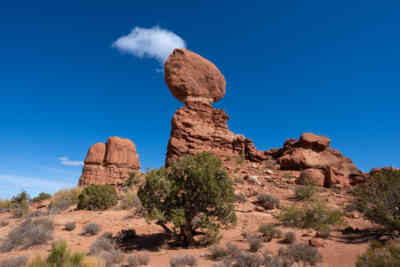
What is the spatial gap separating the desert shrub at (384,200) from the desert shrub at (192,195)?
528 centimetres

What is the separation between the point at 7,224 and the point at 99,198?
5.20 m

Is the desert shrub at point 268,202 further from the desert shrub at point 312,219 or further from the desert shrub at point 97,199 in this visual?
the desert shrub at point 97,199

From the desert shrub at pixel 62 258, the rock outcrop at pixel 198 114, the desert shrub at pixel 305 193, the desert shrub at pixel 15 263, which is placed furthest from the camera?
the rock outcrop at pixel 198 114

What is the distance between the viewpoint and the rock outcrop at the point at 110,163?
25328mm

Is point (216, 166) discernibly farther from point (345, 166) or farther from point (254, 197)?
point (345, 166)

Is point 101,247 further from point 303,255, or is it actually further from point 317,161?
point 317,161

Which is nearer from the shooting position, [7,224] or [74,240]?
[74,240]

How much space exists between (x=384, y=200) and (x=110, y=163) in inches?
931

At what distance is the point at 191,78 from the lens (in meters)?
25.1

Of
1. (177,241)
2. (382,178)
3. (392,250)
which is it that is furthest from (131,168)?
(392,250)

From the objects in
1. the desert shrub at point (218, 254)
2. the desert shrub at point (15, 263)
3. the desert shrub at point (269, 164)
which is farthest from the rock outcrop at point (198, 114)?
the desert shrub at point (15, 263)

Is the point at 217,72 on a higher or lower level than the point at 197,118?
higher

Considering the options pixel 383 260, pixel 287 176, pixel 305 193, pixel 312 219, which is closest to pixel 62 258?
pixel 383 260

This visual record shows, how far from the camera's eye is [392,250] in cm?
509
